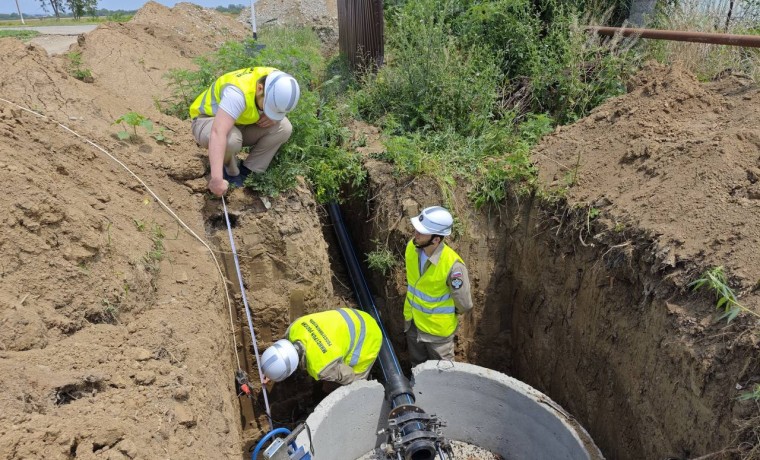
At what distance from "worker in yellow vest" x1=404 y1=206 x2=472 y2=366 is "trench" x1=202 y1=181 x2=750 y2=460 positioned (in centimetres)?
60

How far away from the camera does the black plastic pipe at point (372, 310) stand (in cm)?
404

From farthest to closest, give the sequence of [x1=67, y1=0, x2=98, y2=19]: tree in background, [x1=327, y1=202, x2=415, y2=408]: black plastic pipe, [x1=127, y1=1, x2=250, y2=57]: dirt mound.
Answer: [x1=67, y1=0, x2=98, y2=19]: tree in background → [x1=127, y1=1, x2=250, y2=57]: dirt mound → [x1=327, y1=202, x2=415, y2=408]: black plastic pipe

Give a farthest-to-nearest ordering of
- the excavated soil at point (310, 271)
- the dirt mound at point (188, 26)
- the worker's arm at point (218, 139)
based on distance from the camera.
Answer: the dirt mound at point (188, 26), the worker's arm at point (218, 139), the excavated soil at point (310, 271)

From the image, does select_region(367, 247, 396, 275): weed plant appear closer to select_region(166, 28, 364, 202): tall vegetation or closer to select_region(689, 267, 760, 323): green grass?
select_region(166, 28, 364, 202): tall vegetation

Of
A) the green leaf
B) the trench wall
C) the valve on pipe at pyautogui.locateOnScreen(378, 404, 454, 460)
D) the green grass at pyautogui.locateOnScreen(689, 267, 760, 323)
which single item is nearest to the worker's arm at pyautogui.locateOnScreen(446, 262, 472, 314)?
the trench wall

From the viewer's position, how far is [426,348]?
4.86m

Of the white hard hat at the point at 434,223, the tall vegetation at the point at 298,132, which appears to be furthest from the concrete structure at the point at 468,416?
the tall vegetation at the point at 298,132

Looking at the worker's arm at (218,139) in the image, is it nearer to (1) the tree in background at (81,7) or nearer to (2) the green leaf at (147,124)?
(2) the green leaf at (147,124)

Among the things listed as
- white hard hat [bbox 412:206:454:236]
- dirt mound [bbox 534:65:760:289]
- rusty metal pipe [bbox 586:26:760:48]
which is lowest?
white hard hat [bbox 412:206:454:236]

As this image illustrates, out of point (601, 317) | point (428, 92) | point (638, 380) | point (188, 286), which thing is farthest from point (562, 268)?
point (188, 286)

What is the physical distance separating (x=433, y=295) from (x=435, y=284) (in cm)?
13

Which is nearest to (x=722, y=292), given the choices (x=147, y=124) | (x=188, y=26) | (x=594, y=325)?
(x=594, y=325)

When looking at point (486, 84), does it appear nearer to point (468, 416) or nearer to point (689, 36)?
point (689, 36)

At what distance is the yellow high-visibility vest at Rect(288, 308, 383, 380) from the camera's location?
3781mm
